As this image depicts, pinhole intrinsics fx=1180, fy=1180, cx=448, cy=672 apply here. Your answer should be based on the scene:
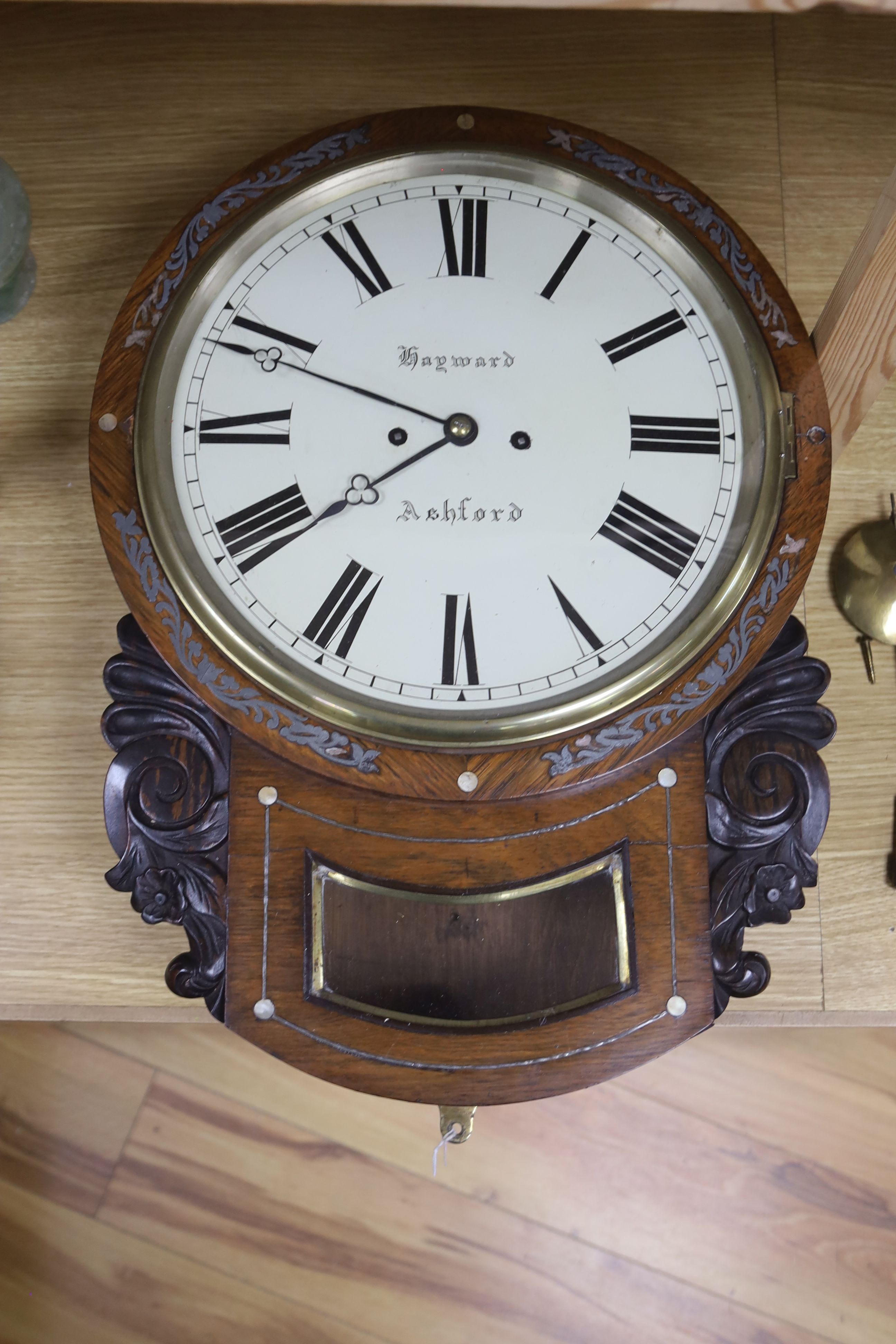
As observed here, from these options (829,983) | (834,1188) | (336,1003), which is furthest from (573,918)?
(834,1188)

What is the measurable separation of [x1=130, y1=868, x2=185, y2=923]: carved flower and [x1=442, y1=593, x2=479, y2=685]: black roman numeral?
11.3 inches

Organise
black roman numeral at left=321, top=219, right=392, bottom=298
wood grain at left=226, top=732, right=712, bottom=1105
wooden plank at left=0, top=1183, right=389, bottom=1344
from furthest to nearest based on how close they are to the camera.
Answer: wooden plank at left=0, top=1183, right=389, bottom=1344
black roman numeral at left=321, top=219, right=392, bottom=298
wood grain at left=226, top=732, right=712, bottom=1105

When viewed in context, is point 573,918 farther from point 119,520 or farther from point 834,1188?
point 834,1188

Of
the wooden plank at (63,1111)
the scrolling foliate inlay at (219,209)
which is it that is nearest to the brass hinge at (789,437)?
the scrolling foliate inlay at (219,209)

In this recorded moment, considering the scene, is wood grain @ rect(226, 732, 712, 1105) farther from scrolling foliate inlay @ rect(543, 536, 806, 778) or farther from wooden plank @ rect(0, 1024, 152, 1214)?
wooden plank @ rect(0, 1024, 152, 1214)

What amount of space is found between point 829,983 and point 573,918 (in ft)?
1.11

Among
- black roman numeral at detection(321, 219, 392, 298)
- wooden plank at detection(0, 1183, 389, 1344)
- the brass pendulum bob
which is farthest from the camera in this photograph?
wooden plank at detection(0, 1183, 389, 1344)

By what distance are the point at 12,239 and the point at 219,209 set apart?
18cm

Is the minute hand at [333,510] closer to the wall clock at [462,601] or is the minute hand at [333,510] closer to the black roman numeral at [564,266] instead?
the wall clock at [462,601]

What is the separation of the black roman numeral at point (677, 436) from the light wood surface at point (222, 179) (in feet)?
0.83

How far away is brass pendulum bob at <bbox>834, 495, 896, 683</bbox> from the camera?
1.13m

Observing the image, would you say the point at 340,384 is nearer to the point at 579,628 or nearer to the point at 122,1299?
the point at 579,628

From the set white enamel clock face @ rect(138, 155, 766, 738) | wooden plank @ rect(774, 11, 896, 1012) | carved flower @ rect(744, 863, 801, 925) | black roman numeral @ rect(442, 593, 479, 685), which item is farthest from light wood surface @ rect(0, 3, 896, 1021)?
black roman numeral @ rect(442, 593, 479, 685)

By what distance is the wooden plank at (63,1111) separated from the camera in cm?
129
